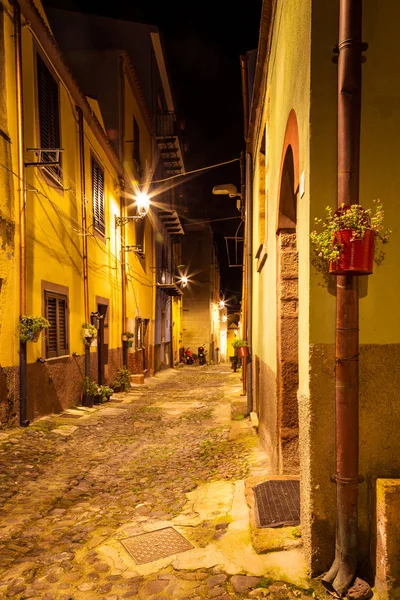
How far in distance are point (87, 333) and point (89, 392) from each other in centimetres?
154

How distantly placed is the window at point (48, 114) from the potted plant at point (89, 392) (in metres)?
5.22

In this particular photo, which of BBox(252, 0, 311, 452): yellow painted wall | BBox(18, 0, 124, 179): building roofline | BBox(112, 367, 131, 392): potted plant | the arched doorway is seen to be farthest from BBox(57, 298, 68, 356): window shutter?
the arched doorway

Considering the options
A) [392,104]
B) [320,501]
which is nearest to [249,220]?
[392,104]

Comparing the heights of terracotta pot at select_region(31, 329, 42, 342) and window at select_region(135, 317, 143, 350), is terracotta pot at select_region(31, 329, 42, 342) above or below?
above

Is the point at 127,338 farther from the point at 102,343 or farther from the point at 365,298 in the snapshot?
the point at 365,298

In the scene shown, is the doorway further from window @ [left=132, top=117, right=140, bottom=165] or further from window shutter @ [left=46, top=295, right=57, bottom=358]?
window @ [left=132, top=117, right=140, bottom=165]

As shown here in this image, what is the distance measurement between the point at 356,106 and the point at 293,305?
2.72m

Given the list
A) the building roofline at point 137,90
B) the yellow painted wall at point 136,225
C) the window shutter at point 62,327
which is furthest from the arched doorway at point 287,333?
the building roofline at point 137,90

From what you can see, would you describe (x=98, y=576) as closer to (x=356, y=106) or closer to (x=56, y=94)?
(x=356, y=106)

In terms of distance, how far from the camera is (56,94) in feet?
34.3

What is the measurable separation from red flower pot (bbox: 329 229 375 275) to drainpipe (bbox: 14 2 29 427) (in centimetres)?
670

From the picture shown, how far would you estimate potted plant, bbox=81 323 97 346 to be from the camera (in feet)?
38.0

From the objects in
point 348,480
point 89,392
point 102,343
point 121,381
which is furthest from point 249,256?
point 348,480

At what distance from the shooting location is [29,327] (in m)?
8.12
